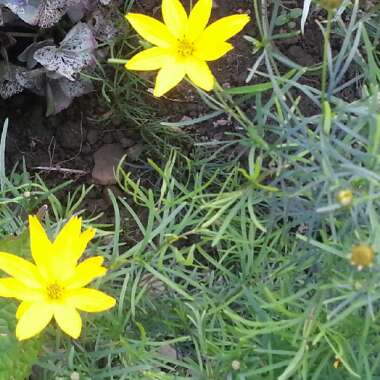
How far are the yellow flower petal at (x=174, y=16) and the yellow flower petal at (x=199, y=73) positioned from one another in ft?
0.27

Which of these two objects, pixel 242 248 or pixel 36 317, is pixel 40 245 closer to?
pixel 36 317

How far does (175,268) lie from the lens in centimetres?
137

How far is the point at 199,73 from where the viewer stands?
1.09 m

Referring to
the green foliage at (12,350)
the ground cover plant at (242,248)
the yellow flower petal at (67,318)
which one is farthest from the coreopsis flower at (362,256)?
the green foliage at (12,350)

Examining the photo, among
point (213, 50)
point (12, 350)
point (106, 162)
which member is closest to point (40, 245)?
point (12, 350)

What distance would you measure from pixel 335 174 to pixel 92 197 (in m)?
0.87

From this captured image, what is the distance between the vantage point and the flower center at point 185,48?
1113 mm

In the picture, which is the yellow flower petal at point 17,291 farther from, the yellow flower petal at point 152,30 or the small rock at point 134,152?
the small rock at point 134,152

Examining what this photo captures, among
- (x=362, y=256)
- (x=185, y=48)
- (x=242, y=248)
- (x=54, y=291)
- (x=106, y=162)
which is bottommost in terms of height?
(x=362, y=256)

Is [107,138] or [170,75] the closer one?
[170,75]

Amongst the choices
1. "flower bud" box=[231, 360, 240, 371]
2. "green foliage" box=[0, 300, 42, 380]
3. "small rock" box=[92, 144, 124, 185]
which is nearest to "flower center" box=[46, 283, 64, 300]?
"green foliage" box=[0, 300, 42, 380]

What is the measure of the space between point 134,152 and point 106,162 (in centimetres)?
7

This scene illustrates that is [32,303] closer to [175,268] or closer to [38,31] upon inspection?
[175,268]

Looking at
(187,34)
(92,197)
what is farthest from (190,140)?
(187,34)
